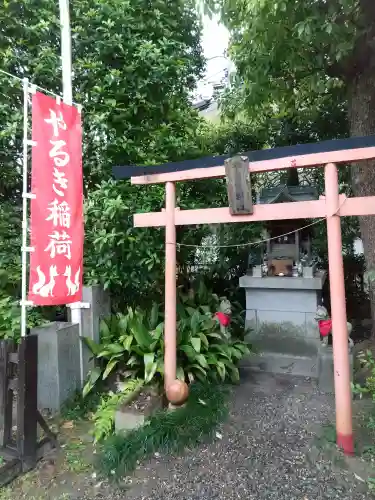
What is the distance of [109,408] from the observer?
13.2ft

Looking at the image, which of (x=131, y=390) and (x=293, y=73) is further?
(x=293, y=73)

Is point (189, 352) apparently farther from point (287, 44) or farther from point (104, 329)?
point (287, 44)

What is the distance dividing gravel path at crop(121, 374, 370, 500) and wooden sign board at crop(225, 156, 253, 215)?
2238 millimetres

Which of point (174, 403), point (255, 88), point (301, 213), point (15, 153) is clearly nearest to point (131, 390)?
point (174, 403)

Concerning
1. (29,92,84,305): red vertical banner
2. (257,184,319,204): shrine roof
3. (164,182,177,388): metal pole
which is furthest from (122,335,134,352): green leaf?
(257,184,319,204): shrine roof

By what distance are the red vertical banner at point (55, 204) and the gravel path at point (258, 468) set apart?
188 centimetres

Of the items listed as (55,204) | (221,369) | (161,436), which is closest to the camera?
(161,436)

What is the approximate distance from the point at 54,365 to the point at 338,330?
315 cm

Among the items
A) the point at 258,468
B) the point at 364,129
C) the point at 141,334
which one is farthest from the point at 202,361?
the point at 364,129

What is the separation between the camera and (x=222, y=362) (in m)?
4.71

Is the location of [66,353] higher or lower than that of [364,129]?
lower

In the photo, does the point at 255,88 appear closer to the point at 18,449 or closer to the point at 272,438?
the point at 272,438

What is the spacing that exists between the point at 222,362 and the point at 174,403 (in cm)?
101

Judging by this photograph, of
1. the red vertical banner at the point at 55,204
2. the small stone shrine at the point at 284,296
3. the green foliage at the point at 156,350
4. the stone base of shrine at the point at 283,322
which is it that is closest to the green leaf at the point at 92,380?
the green foliage at the point at 156,350
